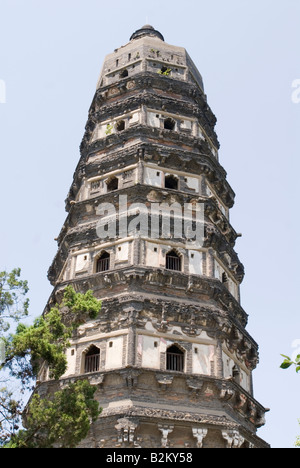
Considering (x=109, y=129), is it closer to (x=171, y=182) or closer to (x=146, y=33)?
(x=171, y=182)

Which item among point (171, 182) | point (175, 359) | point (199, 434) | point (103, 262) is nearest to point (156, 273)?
point (103, 262)

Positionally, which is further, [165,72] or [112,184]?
[165,72]

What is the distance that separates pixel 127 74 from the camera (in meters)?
28.5

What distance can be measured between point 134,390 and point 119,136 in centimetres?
1085

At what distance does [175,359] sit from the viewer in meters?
19.0

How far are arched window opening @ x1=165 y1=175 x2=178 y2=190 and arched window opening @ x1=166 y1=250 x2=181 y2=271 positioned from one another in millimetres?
3205

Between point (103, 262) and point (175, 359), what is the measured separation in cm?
431

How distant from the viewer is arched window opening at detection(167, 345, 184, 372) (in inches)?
739

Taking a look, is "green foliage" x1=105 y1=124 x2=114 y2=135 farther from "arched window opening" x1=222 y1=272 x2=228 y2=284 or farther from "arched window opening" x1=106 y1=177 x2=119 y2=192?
"arched window opening" x1=222 y1=272 x2=228 y2=284

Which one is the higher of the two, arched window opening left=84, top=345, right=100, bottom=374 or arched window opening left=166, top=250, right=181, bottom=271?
arched window opening left=166, top=250, right=181, bottom=271

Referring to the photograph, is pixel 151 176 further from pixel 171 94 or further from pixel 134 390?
pixel 134 390

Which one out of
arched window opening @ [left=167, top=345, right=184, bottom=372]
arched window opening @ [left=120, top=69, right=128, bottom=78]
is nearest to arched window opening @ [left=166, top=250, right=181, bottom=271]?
arched window opening @ [left=167, top=345, right=184, bottom=372]

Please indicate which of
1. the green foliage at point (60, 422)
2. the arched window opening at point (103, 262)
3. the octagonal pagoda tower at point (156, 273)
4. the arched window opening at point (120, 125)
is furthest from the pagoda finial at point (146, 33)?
the green foliage at point (60, 422)

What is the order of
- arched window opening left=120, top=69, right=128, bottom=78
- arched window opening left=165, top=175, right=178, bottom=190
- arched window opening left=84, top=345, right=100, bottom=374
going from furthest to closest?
1. arched window opening left=120, top=69, right=128, bottom=78
2. arched window opening left=165, top=175, right=178, bottom=190
3. arched window opening left=84, top=345, right=100, bottom=374
